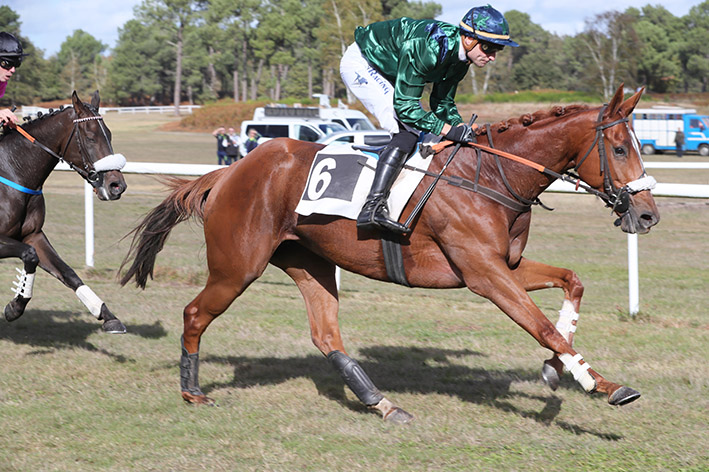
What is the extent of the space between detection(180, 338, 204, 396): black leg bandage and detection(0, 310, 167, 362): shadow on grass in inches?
42.0

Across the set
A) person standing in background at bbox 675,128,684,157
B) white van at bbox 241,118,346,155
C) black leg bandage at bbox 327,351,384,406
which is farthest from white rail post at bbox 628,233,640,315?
person standing in background at bbox 675,128,684,157

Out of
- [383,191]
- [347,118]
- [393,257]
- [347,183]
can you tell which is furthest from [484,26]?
[347,118]

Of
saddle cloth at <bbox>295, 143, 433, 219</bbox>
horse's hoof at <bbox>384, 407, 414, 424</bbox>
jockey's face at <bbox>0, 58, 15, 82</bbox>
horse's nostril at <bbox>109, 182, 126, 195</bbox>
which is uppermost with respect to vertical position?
jockey's face at <bbox>0, 58, 15, 82</bbox>

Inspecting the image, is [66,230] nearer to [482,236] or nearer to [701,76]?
[482,236]

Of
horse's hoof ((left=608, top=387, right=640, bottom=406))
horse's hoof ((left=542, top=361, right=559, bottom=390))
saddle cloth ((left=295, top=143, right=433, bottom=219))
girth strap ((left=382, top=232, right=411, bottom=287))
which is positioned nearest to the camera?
horse's hoof ((left=608, top=387, right=640, bottom=406))

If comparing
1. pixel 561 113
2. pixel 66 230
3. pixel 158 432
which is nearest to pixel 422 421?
pixel 158 432

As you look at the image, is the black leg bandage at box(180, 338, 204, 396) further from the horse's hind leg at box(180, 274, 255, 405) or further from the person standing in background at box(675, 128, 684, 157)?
the person standing in background at box(675, 128, 684, 157)

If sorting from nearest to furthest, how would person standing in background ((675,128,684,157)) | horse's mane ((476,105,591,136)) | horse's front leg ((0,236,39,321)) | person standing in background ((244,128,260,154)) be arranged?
horse's mane ((476,105,591,136)) < horse's front leg ((0,236,39,321)) < person standing in background ((244,128,260,154)) < person standing in background ((675,128,684,157))

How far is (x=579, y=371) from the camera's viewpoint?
13.0 ft

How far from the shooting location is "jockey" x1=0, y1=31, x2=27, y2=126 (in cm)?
579

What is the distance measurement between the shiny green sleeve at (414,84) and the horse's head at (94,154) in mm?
2347

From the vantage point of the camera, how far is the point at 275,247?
4.96 metres

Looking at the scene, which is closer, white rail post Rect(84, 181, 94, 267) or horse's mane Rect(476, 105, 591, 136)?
horse's mane Rect(476, 105, 591, 136)

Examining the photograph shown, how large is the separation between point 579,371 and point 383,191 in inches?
54.4
